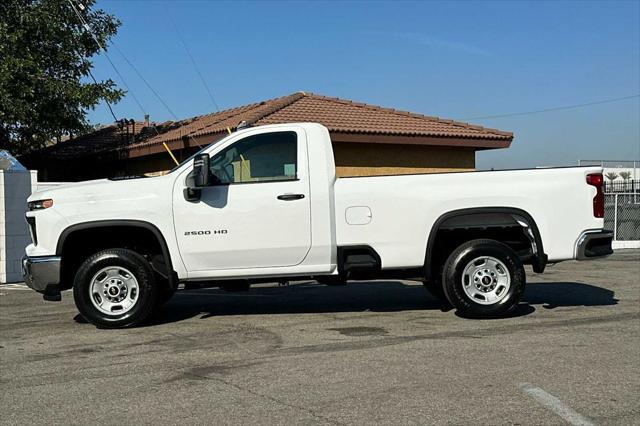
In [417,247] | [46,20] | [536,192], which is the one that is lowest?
[417,247]

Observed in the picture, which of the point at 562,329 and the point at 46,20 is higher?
the point at 46,20

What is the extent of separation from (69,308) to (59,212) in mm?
2337

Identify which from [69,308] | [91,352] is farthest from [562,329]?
[69,308]

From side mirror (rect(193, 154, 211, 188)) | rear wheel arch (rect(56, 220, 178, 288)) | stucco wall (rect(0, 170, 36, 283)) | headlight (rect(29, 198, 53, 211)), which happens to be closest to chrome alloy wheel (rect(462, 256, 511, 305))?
side mirror (rect(193, 154, 211, 188))

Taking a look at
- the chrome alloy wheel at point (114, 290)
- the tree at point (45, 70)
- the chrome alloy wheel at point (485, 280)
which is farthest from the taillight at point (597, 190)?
the tree at point (45, 70)

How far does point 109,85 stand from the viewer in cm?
1797

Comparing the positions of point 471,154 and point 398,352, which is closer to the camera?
point 398,352

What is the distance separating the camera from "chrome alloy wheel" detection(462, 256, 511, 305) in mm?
7645

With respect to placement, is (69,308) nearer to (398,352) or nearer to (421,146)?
(398,352)

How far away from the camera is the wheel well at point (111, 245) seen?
752cm

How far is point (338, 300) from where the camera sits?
948 centimetres

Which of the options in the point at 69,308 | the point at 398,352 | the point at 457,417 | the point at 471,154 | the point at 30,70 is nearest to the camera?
the point at 457,417

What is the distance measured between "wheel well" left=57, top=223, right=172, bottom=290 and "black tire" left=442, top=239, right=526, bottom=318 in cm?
320

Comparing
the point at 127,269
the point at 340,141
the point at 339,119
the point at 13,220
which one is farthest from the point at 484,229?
the point at 339,119
